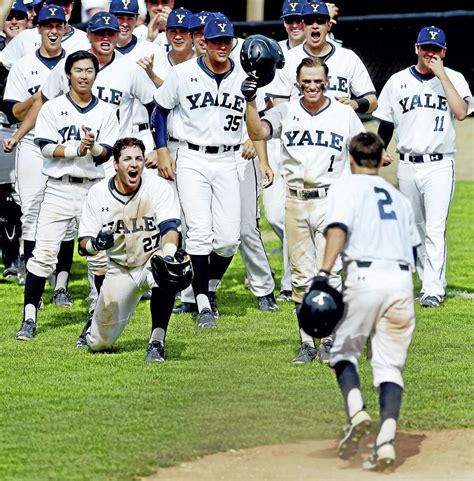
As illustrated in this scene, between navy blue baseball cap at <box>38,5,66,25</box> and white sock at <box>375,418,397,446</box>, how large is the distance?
17.7 feet

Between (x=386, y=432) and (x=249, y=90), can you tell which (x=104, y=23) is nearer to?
(x=249, y=90)

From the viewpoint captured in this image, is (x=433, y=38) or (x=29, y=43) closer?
(x=433, y=38)

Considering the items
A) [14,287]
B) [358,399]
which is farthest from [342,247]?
[14,287]

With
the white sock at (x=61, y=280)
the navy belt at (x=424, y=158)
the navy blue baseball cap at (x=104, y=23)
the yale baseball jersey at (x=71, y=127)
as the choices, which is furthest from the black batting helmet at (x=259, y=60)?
the white sock at (x=61, y=280)

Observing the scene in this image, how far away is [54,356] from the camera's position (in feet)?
27.6

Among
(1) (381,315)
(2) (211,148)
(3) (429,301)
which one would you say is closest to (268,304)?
(3) (429,301)

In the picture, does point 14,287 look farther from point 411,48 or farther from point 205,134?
point 411,48

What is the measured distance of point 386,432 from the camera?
19.1 feet

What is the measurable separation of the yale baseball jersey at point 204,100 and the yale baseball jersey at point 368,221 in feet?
11.3

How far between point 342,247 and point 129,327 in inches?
144

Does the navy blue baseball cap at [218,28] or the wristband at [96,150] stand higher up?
the navy blue baseball cap at [218,28]

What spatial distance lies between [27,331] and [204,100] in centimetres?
212

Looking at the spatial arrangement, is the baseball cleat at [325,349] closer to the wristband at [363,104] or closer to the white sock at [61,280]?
the wristband at [363,104]

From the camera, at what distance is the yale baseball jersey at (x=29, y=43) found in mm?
10773
